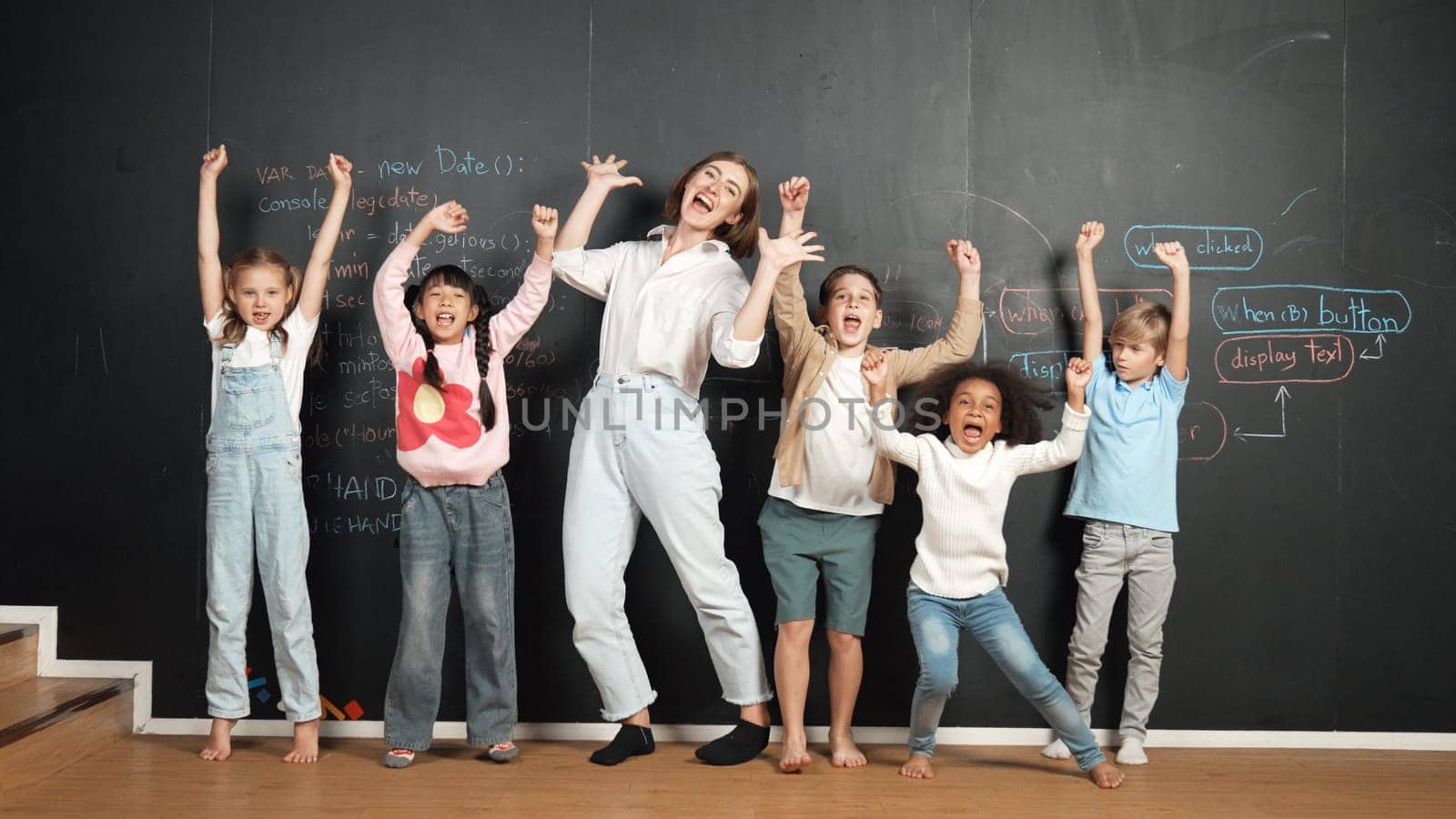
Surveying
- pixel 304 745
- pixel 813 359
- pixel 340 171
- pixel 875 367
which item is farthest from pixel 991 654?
pixel 340 171

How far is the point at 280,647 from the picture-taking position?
9.54 ft

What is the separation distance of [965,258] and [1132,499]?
0.79 meters

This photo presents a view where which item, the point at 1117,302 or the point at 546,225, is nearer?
the point at 546,225

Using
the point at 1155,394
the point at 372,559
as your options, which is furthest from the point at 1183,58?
the point at 372,559

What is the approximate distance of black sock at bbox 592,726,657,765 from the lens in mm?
2893

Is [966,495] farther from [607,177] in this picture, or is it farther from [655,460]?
[607,177]

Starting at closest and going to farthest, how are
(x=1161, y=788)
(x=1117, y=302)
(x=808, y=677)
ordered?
(x=1161, y=788) → (x=808, y=677) → (x=1117, y=302)

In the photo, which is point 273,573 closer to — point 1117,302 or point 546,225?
point 546,225

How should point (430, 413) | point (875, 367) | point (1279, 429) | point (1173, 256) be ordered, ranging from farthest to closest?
point (1279, 429)
point (1173, 256)
point (430, 413)
point (875, 367)

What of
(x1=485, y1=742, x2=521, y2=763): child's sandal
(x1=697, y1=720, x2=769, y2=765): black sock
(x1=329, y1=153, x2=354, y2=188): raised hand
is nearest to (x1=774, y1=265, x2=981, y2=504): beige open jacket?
(x1=697, y1=720, x2=769, y2=765): black sock

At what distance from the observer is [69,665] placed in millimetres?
3178

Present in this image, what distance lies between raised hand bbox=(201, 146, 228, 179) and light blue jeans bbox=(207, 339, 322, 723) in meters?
0.48

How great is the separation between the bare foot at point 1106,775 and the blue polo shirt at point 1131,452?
2.10ft

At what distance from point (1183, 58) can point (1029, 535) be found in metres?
1.44
